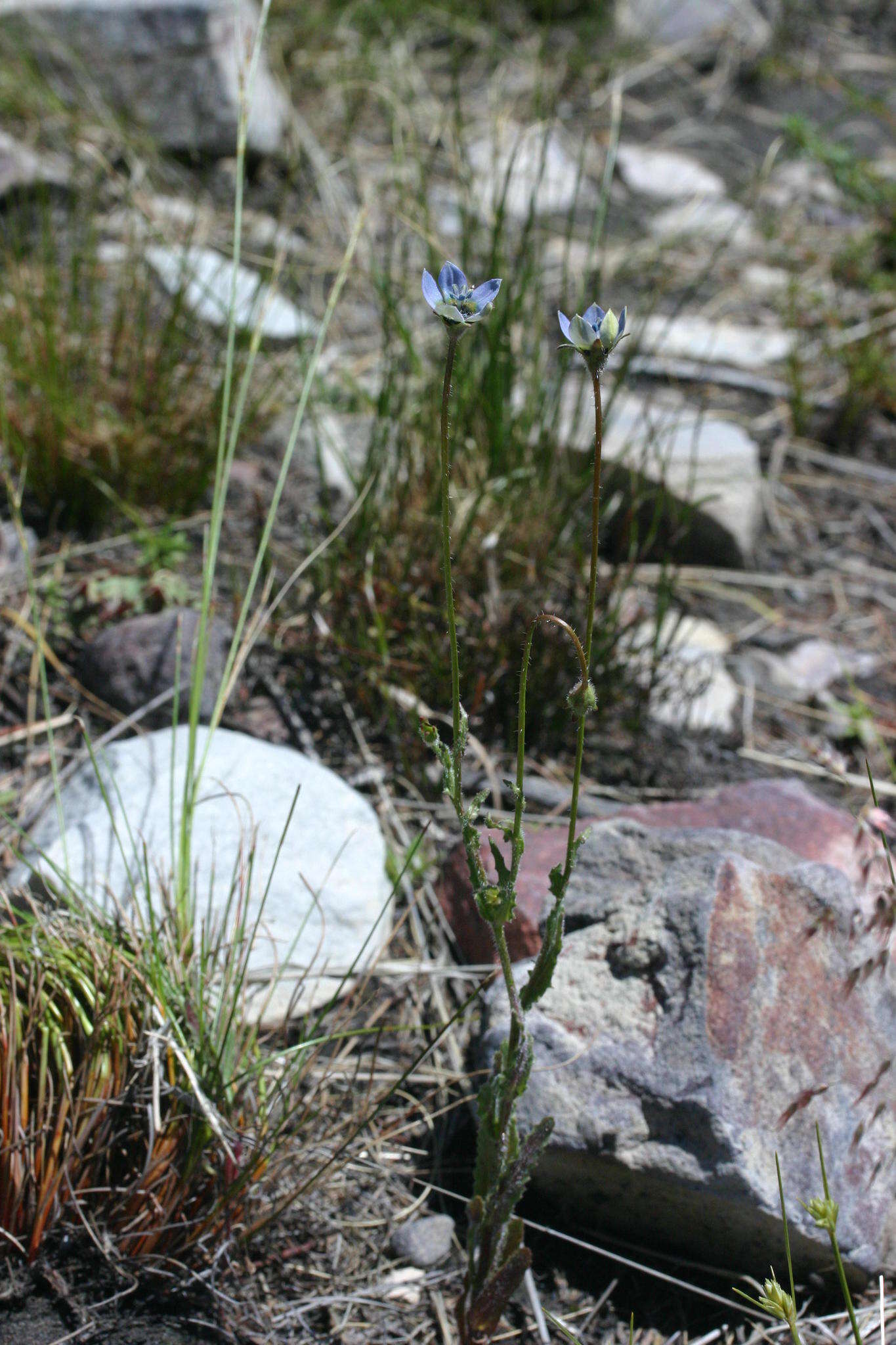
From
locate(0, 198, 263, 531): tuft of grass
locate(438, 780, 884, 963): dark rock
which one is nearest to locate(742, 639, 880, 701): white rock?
locate(438, 780, 884, 963): dark rock

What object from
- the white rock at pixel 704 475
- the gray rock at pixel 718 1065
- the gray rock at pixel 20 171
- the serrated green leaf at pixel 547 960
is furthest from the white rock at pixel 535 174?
the serrated green leaf at pixel 547 960

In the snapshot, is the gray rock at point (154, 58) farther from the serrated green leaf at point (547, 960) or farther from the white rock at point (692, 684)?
the serrated green leaf at point (547, 960)

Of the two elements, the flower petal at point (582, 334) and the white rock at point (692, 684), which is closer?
the flower petal at point (582, 334)

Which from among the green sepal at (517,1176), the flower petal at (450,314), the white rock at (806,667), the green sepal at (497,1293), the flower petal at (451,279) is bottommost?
the green sepal at (497,1293)

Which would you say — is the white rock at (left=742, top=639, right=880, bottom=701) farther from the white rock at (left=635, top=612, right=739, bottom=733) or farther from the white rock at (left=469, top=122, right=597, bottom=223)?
the white rock at (left=469, top=122, right=597, bottom=223)

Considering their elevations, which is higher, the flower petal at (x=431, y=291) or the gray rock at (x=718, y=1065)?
the flower petal at (x=431, y=291)

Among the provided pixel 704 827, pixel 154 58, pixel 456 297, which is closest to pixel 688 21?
pixel 154 58

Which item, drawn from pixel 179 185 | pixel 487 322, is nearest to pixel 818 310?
pixel 487 322
